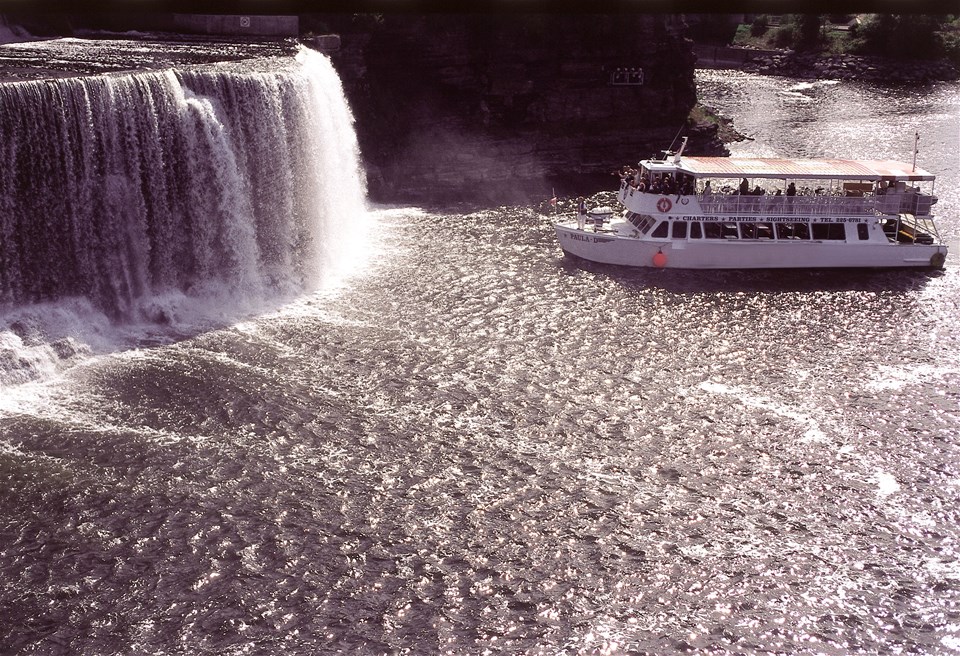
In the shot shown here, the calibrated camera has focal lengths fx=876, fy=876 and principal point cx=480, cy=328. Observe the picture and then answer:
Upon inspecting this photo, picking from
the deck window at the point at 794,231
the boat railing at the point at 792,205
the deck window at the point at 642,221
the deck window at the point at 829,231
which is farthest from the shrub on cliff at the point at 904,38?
the deck window at the point at 642,221

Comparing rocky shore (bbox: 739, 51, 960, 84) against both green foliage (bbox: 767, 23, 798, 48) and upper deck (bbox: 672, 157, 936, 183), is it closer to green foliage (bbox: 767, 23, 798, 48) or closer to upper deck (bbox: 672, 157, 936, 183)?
green foliage (bbox: 767, 23, 798, 48)

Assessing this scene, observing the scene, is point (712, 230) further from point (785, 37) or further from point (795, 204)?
point (785, 37)

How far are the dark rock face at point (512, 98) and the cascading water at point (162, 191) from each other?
2049cm

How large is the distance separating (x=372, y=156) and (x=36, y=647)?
56231 mm

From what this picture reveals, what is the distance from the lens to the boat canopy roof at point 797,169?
58.0m

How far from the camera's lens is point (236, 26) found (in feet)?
244

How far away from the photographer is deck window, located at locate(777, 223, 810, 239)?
57.9 metres

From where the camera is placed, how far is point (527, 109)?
276 ft

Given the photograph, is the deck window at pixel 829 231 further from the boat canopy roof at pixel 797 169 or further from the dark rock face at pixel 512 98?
the dark rock face at pixel 512 98

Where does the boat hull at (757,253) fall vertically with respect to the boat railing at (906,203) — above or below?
below

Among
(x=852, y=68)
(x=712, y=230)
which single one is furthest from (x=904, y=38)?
(x=712, y=230)

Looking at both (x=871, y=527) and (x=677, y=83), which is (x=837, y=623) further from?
(x=677, y=83)

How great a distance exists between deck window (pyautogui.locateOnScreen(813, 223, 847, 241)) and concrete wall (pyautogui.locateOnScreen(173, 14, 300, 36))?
46.2 meters

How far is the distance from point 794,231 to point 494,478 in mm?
33933
